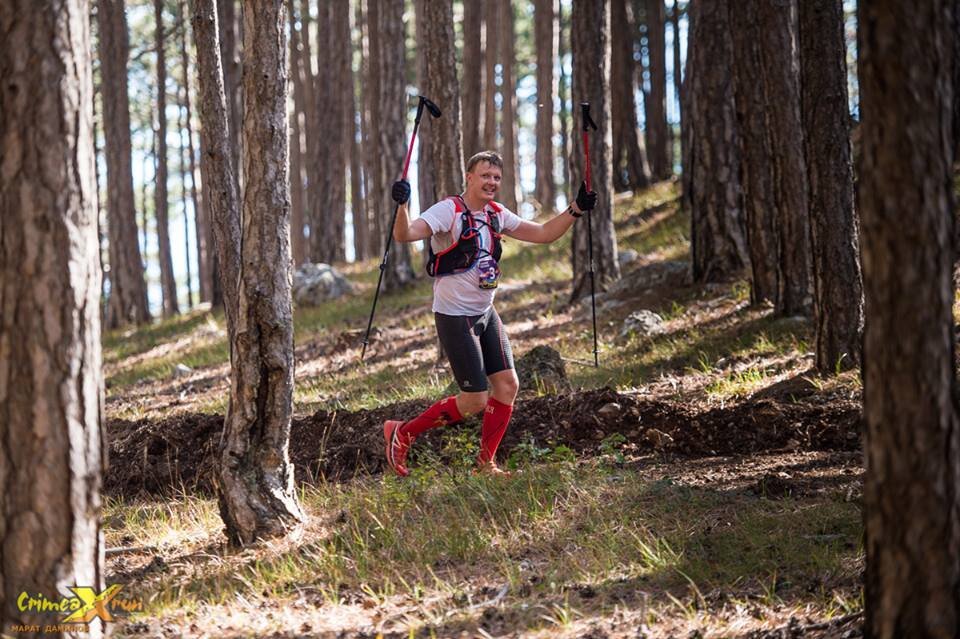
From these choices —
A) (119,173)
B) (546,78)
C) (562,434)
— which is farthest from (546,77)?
(562,434)

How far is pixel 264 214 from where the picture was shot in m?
5.44

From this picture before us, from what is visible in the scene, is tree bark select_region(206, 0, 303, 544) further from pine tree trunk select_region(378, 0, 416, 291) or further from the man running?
pine tree trunk select_region(378, 0, 416, 291)

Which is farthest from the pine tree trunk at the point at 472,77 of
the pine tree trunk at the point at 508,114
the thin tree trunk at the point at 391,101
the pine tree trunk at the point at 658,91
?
the pine tree trunk at the point at 658,91

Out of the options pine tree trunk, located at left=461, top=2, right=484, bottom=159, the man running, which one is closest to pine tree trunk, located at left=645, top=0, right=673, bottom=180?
pine tree trunk, located at left=461, top=2, right=484, bottom=159

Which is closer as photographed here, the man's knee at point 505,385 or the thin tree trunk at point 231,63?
the man's knee at point 505,385

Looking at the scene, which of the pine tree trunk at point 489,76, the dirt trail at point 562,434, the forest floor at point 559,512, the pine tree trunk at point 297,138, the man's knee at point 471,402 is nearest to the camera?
the forest floor at point 559,512

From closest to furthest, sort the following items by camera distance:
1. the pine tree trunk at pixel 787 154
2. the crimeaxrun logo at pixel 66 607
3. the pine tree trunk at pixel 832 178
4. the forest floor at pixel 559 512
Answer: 1. the crimeaxrun logo at pixel 66 607
2. the forest floor at pixel 559 512
3. the pine tree trunk at pixel 832 178
4. the pine tree trunk at pixel 787 154

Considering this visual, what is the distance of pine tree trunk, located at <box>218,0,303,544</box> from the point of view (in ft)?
17.9

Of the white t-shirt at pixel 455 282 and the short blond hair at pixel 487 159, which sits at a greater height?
the short blond hair at pixel 487 159

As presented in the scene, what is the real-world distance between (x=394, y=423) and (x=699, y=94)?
768 cm

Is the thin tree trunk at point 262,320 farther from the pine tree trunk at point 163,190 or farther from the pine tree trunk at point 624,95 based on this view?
the pine tree trunk at point 163,190

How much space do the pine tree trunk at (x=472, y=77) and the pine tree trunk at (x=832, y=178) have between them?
12559 millimetres

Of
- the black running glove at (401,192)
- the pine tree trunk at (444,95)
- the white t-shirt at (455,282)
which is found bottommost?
Result: the white t-shirt at (455,282)

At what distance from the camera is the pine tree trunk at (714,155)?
12.5m
